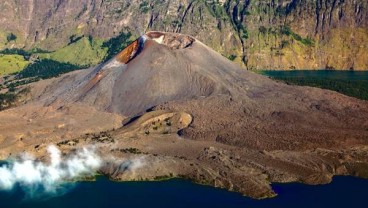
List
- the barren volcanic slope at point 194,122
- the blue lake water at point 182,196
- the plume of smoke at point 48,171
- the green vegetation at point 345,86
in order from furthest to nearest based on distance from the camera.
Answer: the green vegetation at point 345,86 < the barren volcanic slope at point 194,122 < the plume of smoke at point 48,171 < the blue lake water at point 182,196

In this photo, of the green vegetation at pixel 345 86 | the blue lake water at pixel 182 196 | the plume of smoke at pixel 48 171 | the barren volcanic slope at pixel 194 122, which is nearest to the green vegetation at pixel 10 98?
the barren volcanic slope at pixel 194 122

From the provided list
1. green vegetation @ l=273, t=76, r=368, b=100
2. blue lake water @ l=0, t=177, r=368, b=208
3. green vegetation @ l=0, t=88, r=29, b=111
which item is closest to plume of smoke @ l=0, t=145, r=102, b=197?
blue lake water @ l=0, t=177, r=368, b=208

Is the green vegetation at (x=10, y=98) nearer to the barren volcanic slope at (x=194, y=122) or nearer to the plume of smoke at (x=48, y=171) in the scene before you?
the barren volcanic slope at (x=194, y=122)

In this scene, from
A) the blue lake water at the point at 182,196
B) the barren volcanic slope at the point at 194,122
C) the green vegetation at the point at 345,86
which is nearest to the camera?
the blue lake water at the point at 182,196

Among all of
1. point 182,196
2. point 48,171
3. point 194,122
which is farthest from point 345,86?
point 48,171

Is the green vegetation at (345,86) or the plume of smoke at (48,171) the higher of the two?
the plume of smoke at (48,171)

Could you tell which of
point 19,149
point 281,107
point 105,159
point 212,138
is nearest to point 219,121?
point 212,138

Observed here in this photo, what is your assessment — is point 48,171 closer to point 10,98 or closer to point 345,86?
Result: point 10,98
